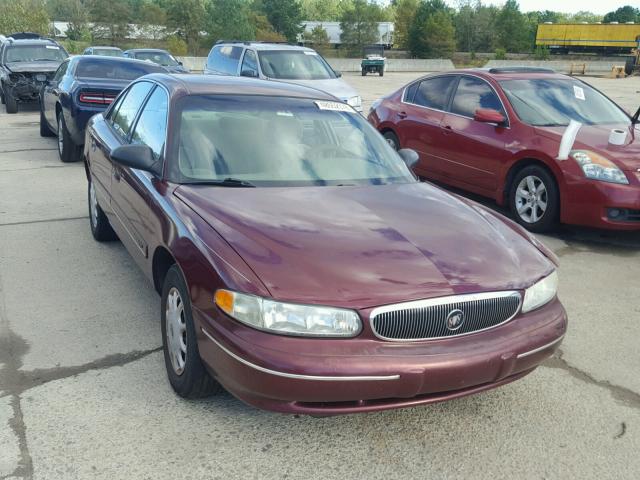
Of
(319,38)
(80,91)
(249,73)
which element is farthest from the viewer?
(319,38)

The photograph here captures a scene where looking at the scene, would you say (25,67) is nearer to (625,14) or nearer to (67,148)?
(67,148)

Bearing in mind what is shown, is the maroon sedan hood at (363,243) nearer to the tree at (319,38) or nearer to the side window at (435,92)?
the side window at (435,92)

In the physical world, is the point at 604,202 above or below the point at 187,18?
below

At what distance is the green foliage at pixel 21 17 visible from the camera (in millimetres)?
46531

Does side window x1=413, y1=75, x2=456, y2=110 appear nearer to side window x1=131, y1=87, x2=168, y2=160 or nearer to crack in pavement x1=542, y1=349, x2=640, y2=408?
side window x1=131, y1=87, x2=168, y2=160

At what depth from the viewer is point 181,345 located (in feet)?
11.0

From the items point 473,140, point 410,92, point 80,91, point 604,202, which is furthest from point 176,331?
point 80,91

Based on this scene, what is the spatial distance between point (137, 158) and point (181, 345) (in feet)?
A: 3.93

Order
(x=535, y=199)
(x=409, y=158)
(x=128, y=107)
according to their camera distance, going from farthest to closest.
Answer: (x=535, y=199), (x=128, y=107), (x=409, y=158)

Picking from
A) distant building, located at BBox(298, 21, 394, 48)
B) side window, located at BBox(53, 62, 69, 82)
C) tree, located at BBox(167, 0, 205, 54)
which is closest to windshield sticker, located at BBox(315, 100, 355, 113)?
side window, located at BBox(53, 62, 69, 82)

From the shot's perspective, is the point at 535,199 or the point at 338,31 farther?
the point at 338,31

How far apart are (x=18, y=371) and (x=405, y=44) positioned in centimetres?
8652

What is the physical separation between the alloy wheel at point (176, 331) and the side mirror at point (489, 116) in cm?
475

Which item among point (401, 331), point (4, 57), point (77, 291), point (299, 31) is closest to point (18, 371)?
point (77, 291)
